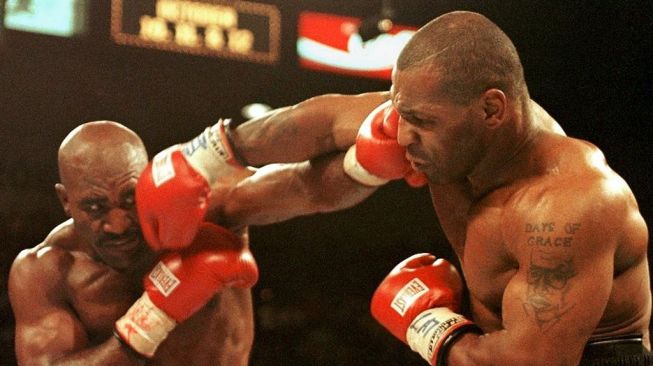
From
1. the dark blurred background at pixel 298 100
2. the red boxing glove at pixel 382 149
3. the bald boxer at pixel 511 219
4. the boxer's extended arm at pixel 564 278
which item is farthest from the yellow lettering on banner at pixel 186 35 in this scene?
the boxer's extended arm at pixel 564 278

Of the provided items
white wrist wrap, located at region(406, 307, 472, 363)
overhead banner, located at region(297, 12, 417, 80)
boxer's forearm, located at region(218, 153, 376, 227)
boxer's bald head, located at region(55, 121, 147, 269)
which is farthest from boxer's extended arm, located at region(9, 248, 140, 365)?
overhead banner, located at region(297, 12, 417, 80)

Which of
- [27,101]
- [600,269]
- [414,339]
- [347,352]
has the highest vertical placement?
[600,269]

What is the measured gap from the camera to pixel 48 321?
2.74 metres

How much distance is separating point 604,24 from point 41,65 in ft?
12.7

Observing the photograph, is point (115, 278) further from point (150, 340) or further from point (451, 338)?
point (451, 338)

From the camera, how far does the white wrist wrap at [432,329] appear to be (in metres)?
1.84

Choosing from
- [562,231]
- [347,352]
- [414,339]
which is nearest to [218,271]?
[414,339]

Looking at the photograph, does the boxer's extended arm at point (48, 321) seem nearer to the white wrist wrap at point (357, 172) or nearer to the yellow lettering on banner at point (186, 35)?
the white wrist wrap at point (357, 172)

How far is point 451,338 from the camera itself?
71.6 inches

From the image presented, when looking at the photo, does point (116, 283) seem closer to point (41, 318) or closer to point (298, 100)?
point (41, 318)

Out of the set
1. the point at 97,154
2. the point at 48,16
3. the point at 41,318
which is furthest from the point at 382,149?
the point at 48,16

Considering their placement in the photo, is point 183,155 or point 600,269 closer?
point 600,269

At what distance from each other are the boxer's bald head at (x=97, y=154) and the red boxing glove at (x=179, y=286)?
347mm

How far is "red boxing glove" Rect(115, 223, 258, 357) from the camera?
2.58 meters
